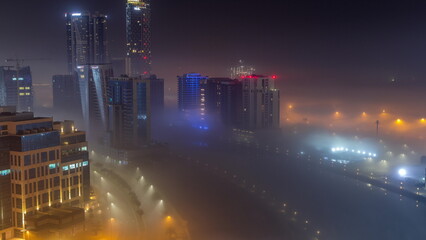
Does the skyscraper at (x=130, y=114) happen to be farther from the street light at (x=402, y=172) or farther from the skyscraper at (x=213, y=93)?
the street light at (x=402, y=172)

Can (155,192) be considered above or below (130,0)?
below

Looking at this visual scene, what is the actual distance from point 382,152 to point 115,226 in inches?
484

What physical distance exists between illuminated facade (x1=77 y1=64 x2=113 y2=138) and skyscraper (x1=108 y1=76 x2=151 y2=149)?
3.19 ft

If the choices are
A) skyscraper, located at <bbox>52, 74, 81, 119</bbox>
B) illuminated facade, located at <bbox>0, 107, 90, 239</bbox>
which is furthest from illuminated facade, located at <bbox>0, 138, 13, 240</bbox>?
skyscraper, located at <bbox>52, 74, 81, 119</bbox>

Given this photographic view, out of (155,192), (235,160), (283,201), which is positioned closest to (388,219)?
(283,201)

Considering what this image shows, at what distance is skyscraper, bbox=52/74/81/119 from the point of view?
26250 millimetres

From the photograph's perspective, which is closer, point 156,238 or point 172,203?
point 156,238

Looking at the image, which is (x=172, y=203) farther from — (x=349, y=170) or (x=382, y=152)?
(x=382, y=152)

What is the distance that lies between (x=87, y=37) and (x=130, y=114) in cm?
924

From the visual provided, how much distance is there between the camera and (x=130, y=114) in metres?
19.3

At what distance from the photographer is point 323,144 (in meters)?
20.7

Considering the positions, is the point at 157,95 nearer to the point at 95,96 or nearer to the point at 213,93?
the point at 213,93

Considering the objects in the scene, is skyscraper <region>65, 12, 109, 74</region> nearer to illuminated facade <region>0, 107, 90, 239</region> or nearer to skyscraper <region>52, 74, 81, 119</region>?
skyscraper <region>52, 74, 81, 119</region>

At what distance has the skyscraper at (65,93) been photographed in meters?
26.2
